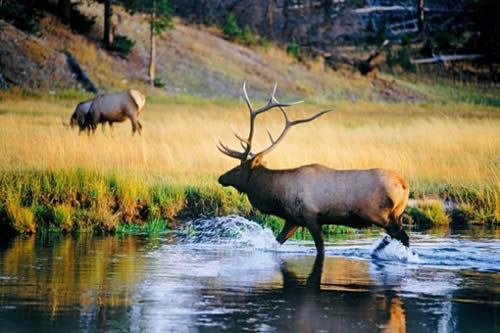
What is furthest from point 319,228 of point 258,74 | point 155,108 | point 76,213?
point 258,74

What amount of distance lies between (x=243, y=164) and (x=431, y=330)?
4.70 m

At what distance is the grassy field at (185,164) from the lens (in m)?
13.7

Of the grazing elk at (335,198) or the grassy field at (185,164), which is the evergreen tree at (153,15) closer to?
the grassy field at (185,164)

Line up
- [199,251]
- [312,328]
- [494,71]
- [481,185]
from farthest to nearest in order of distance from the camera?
[494,71] → [481,185] → [199,251] → [312,328]

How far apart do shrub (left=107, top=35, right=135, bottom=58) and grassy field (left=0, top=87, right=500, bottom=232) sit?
20.3m

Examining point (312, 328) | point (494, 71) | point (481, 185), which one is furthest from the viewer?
point (494, 71)

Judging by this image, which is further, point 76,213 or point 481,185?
point 481,185

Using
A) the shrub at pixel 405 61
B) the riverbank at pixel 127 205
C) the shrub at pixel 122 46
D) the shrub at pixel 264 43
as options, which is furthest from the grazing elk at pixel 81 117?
the shrub at pixel 405 61

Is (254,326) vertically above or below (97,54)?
below

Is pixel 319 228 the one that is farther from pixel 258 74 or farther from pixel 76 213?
pixel 258 74

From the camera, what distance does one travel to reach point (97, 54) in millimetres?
43844

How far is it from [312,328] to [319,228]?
362 cm

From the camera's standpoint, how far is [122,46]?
44.9 meters

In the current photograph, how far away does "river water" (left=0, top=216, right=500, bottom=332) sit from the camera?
8047 millimetres
